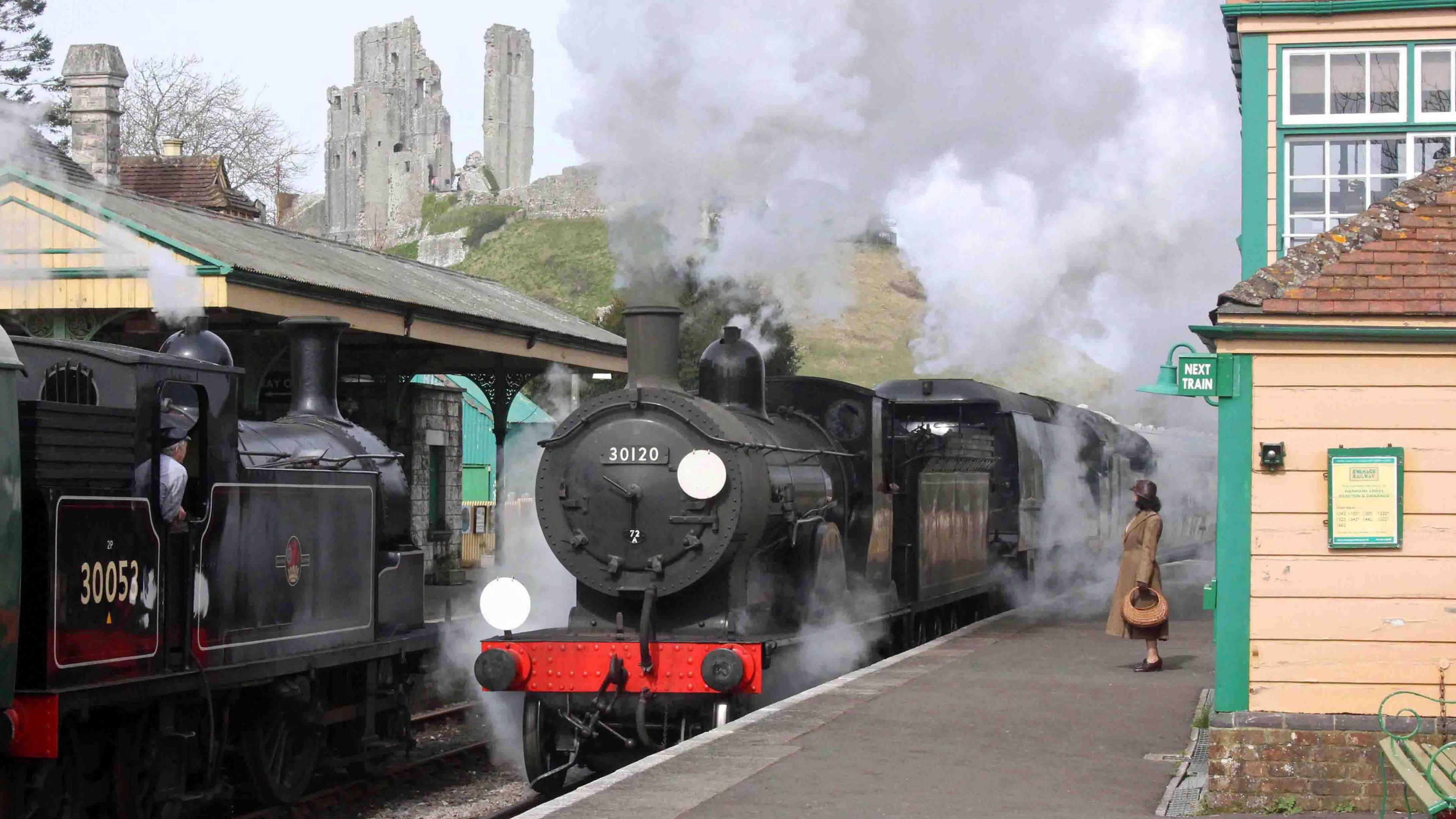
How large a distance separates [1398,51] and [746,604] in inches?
205

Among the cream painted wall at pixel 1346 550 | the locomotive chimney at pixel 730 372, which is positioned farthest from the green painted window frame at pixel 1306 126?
the locomotive chimney at pixel 730 372

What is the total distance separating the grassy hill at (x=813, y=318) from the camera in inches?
2596

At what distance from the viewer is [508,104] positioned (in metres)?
115

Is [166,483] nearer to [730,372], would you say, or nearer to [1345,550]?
[730,372]

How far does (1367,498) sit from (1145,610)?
16.6 ft

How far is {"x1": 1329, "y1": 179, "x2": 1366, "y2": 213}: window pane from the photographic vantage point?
9773 mm

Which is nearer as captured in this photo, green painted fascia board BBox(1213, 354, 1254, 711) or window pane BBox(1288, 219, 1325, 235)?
green painted fascia board BBox(1213, 354, 1254, 711)

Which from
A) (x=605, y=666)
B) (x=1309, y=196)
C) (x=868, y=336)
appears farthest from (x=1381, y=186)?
(x=868, y=336)

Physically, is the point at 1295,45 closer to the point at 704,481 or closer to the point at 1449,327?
the point at 1449,327

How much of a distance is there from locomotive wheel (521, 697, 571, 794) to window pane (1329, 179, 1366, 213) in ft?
18.8

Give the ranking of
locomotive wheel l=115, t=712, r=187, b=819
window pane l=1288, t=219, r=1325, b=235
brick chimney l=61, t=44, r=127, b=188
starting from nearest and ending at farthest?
locomotive wheel l=115, t=712, r=187, b=819 → window pane l=1288, t=219, r=1325, b=235 → brick chimney l=61, t=44, r=127, b=188

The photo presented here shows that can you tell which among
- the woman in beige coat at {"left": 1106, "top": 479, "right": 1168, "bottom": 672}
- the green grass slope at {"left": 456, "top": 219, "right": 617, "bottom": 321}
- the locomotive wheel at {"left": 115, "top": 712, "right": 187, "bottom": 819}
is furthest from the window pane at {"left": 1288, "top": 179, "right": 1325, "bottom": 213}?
the green grass slope at {"left": 456, "top": 219, "right": 617, "bottom": 321}

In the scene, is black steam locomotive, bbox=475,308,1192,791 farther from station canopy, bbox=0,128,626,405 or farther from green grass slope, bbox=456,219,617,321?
green grass slope, bbox=456,219,617,321

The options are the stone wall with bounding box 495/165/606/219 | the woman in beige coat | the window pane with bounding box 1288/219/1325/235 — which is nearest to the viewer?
the window pane with bounding box 1288/219/1325/235
